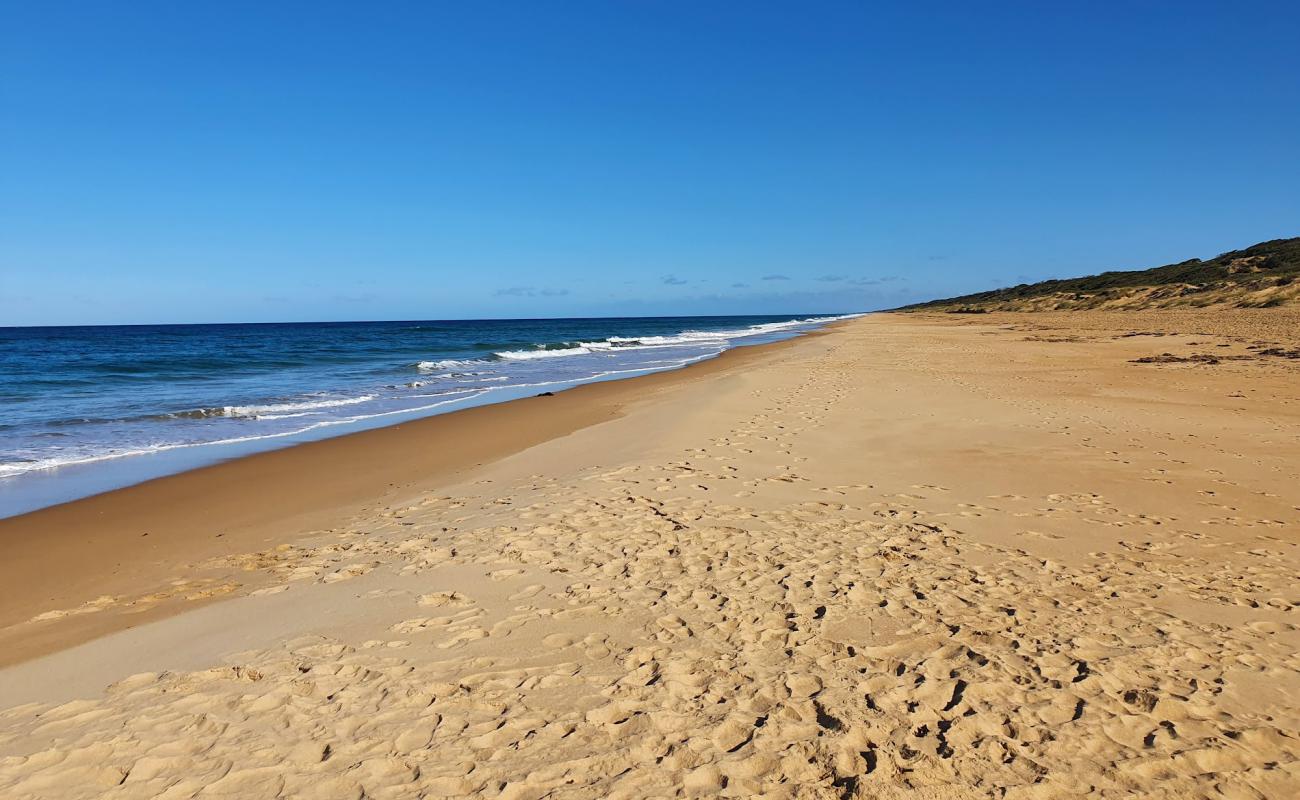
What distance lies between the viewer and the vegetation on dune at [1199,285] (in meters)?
35.2

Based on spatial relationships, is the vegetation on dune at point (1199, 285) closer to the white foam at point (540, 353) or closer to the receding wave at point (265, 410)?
the white foam at point (540, 353)

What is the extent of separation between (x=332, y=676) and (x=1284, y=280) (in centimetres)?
4621

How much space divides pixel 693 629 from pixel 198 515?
6.45m

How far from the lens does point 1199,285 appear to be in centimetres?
4241

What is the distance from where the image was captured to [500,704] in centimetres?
360

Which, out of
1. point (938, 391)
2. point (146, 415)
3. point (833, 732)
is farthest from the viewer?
point (146, 415)

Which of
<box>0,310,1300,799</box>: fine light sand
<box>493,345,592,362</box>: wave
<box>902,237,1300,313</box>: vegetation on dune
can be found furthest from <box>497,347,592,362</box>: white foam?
<box>902,237,1300,313</box>: vegetation on dune

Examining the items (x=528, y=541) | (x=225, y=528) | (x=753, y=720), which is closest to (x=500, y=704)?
(x=753, y=720)

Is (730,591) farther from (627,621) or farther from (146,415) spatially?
(146,415)

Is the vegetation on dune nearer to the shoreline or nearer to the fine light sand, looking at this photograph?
the fine light sand

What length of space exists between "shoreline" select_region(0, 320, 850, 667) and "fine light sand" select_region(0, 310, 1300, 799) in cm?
5

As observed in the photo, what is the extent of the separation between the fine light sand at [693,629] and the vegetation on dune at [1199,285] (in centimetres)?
Result: 3430

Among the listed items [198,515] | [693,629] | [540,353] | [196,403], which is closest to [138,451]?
[198,515]

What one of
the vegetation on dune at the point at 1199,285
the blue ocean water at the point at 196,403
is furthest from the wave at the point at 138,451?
the vegetation on dune at the point at 1199,285
